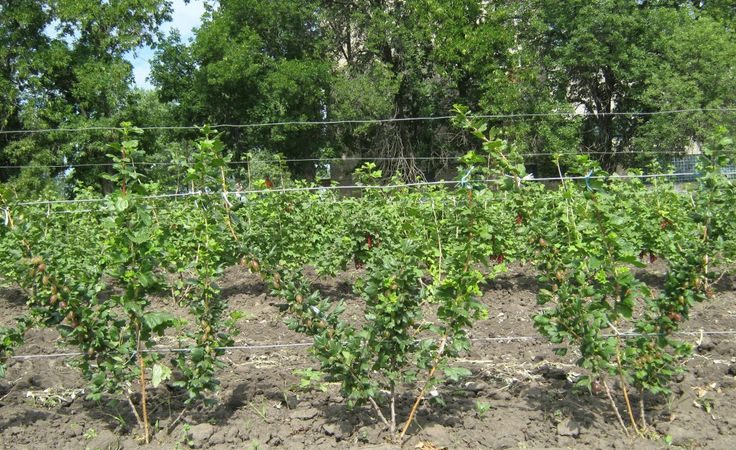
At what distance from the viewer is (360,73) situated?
2452cm

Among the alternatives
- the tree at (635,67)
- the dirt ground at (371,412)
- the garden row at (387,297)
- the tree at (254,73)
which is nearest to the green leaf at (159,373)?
the garden row at (387,297)

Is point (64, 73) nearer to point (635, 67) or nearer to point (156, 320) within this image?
point (635, 67)

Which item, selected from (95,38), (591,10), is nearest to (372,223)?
(591,10)

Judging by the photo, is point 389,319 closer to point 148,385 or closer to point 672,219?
point 148,385

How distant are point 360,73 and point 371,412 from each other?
2101 centimetres

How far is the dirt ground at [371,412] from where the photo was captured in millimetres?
4109

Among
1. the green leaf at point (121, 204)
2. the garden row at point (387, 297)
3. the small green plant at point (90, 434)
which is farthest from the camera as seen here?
the small green plant at point (90, 434)

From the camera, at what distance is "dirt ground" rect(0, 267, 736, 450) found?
4109 mm

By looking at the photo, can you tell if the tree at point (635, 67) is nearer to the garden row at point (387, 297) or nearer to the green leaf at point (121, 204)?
the garden row at point (387, 297)

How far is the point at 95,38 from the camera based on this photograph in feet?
80.3

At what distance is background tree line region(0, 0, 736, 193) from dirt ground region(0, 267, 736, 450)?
1678 centimetres

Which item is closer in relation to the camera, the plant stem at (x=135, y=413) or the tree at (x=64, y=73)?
the plant stem at (x=135, y=413)

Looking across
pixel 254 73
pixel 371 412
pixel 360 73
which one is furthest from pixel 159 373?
pixel 360 73

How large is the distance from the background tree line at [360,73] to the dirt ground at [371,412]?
55.1ft
